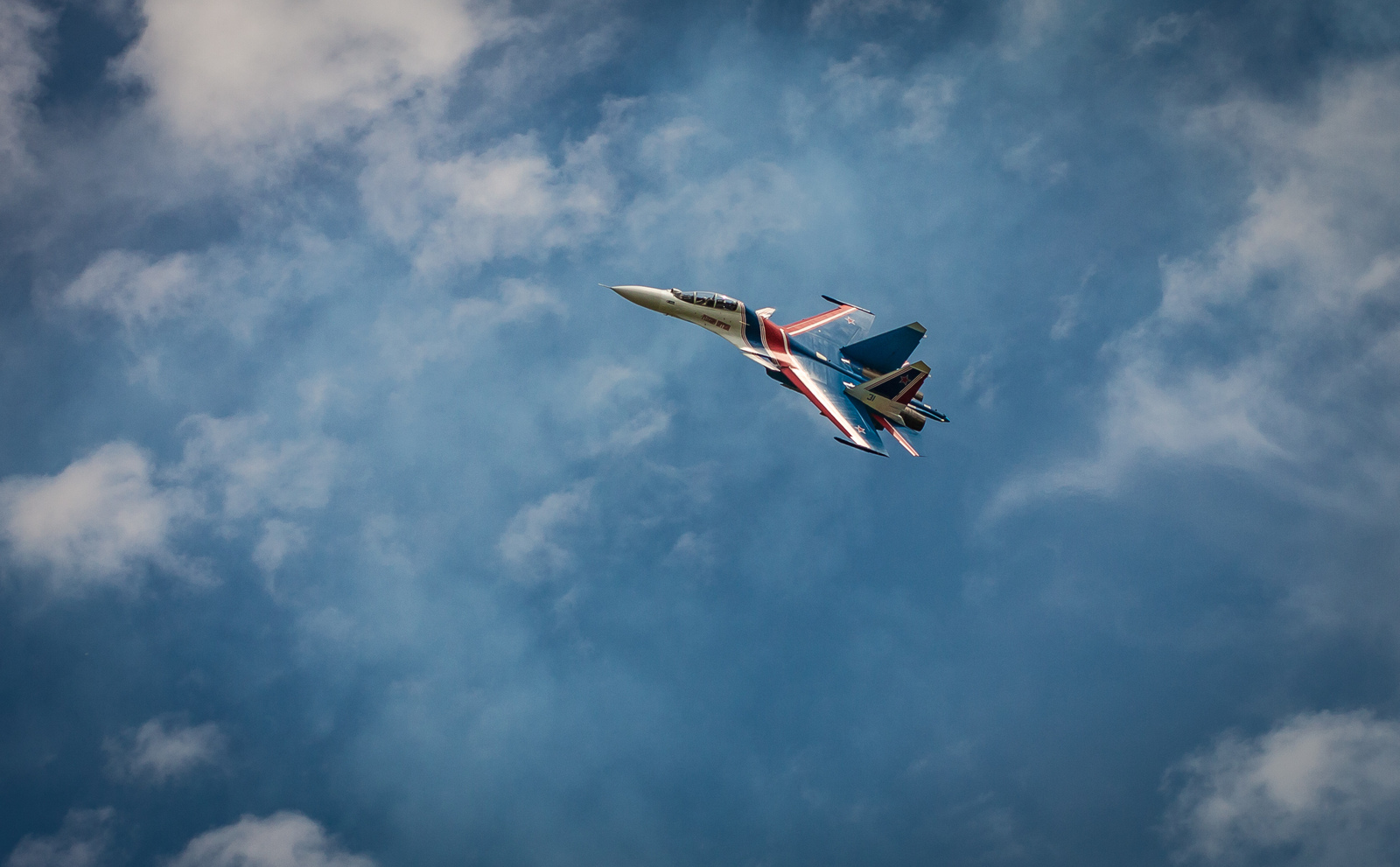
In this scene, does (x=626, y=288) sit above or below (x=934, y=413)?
above

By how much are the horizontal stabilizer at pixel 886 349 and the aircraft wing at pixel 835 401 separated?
3.32 meters

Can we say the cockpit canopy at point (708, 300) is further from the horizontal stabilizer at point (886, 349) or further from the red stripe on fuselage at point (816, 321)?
the horizontal stabilizer at point (886, 349)

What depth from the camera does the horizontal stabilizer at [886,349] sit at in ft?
259

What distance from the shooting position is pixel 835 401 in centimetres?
7588

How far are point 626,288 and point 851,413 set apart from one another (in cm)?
2361

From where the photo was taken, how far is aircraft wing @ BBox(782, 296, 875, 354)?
269ft

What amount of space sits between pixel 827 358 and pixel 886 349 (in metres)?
5.56

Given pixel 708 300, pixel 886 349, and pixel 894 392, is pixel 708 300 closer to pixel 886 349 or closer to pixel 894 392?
pixel 886 349

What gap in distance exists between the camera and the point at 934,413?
79562 millimetres

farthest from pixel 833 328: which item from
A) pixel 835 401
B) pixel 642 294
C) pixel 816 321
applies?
pixel 642 294

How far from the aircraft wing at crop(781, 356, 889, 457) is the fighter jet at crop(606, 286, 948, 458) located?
0.09 metres

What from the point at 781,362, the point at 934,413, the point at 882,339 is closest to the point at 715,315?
the point at 781,362

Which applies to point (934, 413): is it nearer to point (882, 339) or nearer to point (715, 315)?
point (882, 339)

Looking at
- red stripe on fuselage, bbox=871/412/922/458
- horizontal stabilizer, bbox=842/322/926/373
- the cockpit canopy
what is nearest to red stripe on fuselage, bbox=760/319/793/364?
the cockpit canopy
